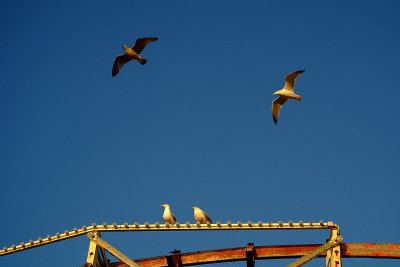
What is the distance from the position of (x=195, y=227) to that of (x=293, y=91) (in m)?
8.30

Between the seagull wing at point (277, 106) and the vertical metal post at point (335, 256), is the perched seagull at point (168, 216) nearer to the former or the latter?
the seagull wing at point (277, 106)

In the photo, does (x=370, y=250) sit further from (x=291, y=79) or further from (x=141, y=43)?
(x=141, y=43)

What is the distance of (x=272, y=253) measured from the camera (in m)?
17.1

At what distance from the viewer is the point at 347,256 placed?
1673cm

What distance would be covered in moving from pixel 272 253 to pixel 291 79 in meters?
8.74

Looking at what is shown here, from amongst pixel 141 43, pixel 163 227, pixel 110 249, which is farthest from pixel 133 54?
pixel 110 249

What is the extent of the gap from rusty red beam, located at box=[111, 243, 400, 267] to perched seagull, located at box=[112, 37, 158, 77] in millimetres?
9321

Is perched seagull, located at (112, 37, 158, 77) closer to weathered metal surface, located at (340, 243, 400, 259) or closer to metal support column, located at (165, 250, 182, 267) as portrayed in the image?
metal support column, located at (165, 250, 182, 267)

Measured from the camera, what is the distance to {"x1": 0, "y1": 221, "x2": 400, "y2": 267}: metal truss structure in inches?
650

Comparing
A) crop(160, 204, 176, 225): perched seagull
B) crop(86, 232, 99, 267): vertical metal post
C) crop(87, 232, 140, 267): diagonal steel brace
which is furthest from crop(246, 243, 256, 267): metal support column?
crop(160, 204, 176, 225): perched seagull

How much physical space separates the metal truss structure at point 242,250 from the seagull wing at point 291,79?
799 cm

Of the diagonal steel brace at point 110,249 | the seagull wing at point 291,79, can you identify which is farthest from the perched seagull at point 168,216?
the seagull wing at point 291,79

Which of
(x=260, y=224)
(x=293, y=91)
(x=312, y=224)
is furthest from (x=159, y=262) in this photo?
(x=293, y=91)

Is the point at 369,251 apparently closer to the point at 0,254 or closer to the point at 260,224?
the point at 260,224
